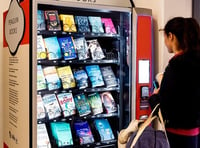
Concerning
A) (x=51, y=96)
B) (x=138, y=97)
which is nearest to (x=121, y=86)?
(x=138, y=97)

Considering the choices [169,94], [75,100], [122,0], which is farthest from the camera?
[122,0]

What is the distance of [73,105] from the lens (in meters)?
2.71

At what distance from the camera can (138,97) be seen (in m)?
2.61

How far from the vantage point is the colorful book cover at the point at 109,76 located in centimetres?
287

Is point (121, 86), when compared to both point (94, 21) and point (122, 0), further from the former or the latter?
point (122, 0)

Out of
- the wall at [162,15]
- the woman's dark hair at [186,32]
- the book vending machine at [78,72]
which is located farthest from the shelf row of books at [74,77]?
the woman's dark hair at [186,32]

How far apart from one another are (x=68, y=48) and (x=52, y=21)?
10.8 inches

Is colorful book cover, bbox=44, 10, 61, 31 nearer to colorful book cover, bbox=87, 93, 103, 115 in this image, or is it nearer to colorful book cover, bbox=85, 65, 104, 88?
colorful book cover, bbox=85, 65, 104, 88

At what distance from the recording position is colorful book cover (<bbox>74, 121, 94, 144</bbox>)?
9.01ft

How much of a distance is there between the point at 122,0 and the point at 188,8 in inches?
28.0

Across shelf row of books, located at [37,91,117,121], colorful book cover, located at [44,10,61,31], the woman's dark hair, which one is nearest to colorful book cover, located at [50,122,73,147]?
shelf row of books, located at [37,91,117,121]

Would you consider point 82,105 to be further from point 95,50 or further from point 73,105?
point 95,50

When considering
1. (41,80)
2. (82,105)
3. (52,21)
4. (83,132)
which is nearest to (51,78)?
(41,80)

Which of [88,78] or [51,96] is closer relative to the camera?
[51,96]
